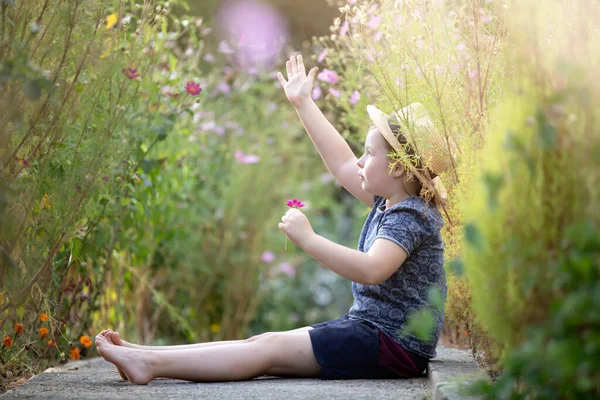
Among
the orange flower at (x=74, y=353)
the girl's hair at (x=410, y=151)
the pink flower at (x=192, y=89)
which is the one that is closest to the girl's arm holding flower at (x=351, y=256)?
the girl's hair at (x=410, y=151)

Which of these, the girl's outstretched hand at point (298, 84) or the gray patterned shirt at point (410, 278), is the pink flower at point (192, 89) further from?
the gray patterned shirt at point (410, 278)

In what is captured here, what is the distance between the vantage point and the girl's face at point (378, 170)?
8.35ft

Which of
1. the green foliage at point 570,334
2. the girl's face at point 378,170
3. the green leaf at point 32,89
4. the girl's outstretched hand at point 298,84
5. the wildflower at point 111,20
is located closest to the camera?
the green foliage at point 570,334

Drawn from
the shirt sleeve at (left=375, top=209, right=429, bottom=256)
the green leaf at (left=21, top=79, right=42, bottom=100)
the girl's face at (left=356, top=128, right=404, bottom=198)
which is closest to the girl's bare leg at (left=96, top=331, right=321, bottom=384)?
the shirt sleeve at (left=375, top=209, right=429, bottom=256)

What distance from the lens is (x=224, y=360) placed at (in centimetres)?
242

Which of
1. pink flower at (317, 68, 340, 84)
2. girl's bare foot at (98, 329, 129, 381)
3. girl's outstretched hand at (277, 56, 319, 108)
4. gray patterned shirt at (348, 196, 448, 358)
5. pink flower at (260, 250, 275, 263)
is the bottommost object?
girl's bare foot at (98, 329, 129, 381)

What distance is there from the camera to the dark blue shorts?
2.46 metres

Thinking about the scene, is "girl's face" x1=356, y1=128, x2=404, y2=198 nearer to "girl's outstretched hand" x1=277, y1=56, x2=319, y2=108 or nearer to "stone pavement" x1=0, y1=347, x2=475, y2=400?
"girl's outstretched hand" x1=277, y1=56, x2=319, y2=108

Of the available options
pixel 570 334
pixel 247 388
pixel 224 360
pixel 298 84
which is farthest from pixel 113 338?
pixel 570 334

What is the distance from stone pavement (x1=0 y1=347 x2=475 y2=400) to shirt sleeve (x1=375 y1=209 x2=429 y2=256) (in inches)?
16.1

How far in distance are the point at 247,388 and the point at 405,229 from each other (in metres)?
0.72

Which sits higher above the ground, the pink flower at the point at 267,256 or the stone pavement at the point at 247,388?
the pink flower at the point at 267,256

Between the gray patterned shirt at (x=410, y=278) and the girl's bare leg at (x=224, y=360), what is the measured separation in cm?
26

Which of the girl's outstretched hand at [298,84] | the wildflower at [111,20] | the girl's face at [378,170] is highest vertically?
the wildflower at [111,20]
